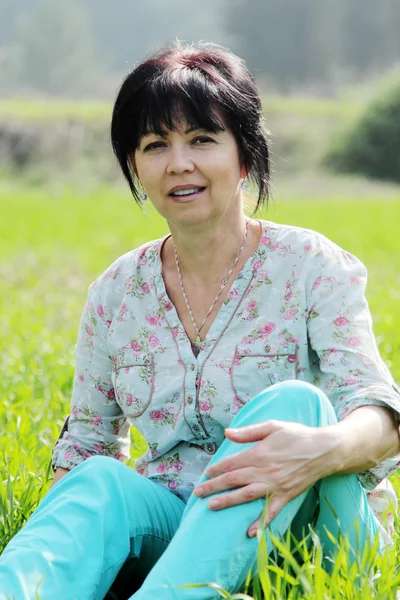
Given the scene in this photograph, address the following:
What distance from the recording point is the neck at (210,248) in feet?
8.70

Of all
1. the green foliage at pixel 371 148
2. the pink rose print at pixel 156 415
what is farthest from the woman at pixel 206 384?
the green foliage at pixel 371 148

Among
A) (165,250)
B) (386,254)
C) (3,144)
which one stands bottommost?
(165,250)

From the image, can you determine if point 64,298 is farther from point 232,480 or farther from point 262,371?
point 232,480

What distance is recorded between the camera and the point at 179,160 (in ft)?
8.28

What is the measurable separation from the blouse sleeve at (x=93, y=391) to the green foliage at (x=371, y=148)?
23.6 meters

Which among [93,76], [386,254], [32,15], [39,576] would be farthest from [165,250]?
[32,15]

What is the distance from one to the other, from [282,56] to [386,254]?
51.2 metres

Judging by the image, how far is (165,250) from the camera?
285 cm

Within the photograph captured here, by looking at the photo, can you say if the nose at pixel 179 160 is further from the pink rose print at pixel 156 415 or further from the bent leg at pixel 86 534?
the bent leg at pixel 86 534

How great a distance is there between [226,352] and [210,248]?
0.29m

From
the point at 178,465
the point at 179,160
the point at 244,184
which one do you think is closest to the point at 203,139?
the point at 179,160

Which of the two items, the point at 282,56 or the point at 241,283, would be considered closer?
the point at 241,283

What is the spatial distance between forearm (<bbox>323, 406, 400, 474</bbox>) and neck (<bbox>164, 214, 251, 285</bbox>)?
24.1 inches

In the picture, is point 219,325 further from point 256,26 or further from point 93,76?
point 93,76
